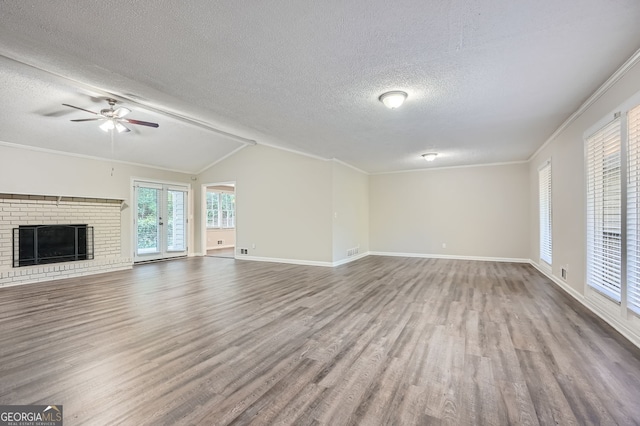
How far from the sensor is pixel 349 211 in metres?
7.61

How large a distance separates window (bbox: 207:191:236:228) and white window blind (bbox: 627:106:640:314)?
392 inches

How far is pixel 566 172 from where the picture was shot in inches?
169

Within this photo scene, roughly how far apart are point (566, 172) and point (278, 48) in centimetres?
448

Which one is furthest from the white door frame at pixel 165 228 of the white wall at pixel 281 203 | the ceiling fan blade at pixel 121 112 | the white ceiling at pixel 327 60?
the ceiling fan blade at pixel 121 112

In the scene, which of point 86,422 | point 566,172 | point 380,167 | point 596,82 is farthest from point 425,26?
point 380,167

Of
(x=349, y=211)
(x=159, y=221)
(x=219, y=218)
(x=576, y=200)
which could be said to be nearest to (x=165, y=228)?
(x=159, y=221)

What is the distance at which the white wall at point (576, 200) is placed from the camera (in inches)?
108

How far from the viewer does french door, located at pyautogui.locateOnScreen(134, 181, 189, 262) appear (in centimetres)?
746

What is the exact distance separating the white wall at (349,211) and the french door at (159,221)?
4.65 m

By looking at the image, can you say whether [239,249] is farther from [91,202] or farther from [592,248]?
[592,248]

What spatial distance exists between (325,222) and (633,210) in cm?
494

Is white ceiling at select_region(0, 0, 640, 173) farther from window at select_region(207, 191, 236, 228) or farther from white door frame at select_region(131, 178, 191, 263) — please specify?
window at select_region(207, 191, 236, 228)

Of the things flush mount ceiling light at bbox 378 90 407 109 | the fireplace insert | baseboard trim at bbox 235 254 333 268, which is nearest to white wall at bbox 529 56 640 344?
flush mount ceiling light at bbox 378 90 407 109

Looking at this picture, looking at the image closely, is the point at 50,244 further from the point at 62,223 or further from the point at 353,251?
the point at 353,251
